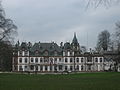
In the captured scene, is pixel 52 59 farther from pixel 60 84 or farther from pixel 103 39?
pixel 60 84

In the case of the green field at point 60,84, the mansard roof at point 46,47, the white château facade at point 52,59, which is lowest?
the green field at point 60,84

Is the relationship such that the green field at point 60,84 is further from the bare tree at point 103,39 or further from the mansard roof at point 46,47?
the mansard roof at point 46,47

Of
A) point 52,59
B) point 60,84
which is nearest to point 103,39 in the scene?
point 52,59

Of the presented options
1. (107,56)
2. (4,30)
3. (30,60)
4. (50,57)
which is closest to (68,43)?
(50,57)

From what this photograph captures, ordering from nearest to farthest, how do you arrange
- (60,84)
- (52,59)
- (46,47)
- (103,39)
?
(60,84)
(103,39)
(52,59)
(46,47)

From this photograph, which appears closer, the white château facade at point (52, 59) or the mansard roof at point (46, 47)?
the white château facade at point (52, 59)

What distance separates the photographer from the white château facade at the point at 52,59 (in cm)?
10181

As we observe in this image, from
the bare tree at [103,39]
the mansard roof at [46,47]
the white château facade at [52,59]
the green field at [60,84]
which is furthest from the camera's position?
the mansard roof at [46,47]

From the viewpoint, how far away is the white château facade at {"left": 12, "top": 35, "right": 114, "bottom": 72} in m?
102

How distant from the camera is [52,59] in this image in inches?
4028

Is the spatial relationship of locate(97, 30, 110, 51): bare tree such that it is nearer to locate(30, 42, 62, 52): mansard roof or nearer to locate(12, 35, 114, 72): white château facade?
locate(12, 35, 114, 72): white château facade

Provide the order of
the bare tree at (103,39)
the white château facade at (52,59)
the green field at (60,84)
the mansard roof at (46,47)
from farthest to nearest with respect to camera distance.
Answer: the mansard roof at (46,47), the white château facade at (52,59), the bare tree at (103,39), the green field at (60,84)

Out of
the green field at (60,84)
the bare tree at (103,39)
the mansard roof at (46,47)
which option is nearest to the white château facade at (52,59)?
the mansard roof at (46,47)

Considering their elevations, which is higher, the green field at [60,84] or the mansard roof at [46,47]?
the mansard roof at [46,47]
